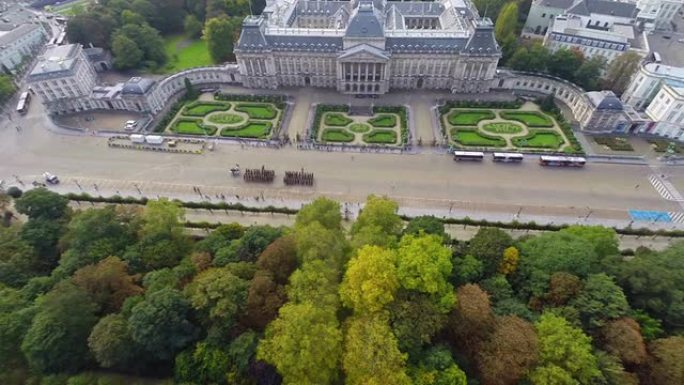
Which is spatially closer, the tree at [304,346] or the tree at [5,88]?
the tree at [304,346]

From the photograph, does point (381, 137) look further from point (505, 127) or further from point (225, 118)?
point (225, 118)

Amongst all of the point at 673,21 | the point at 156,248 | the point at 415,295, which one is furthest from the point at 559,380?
the point at 673,21

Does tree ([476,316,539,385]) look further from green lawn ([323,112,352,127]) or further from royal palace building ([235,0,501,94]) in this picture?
royal palace building ([235,0,501,94])

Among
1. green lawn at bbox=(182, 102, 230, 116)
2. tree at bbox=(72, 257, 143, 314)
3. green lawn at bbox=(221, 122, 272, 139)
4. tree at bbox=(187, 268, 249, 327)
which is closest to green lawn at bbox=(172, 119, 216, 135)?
green lawn at bbox=(182, 102, 230, 116)

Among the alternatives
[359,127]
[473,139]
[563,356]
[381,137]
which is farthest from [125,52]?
[563,356]

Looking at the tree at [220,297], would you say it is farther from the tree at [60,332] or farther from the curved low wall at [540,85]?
the curved low wall at [540,85]

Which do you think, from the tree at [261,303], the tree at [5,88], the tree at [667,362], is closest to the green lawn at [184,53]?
the tree at [5,88]
